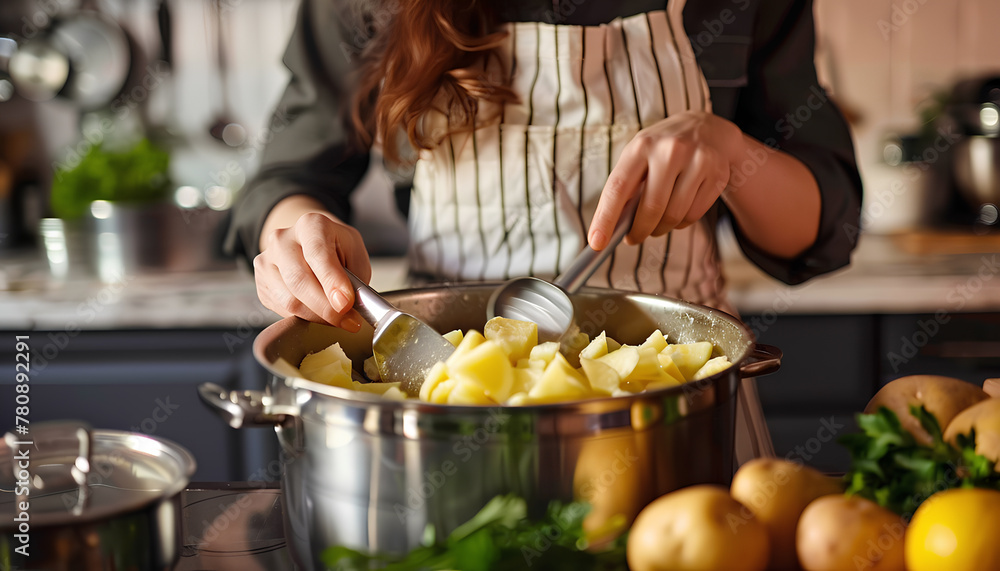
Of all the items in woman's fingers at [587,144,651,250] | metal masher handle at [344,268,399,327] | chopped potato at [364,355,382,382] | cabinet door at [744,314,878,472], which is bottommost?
cabinet door at [744,314,878,472]

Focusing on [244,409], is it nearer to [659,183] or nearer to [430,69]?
[659,183]

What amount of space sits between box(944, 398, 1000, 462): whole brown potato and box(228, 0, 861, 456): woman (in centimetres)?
49

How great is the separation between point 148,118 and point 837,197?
185 centimetres

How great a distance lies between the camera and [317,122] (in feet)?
4.05

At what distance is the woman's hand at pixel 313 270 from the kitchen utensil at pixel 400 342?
2 centimetres

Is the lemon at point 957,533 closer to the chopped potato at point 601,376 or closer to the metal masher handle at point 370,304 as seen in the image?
the chopped potato at point 601,376

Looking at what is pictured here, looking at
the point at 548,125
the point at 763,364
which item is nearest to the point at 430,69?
the point at 548,125

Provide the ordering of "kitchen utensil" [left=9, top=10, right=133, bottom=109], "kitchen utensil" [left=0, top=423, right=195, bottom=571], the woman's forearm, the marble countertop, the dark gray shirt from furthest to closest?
1. "kitchen utensil" [left=9, top=10, right=133, bottom=109]
2. the marble countertop
3. the dark gray shirt
4. the woman's forearm
5. "kitchen utensil" [left=0, top=423, right=195, bottom=571]

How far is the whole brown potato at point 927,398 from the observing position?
0.59m

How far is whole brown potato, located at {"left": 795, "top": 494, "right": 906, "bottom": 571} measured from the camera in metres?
0.45

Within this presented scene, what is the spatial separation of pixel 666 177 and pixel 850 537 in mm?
437

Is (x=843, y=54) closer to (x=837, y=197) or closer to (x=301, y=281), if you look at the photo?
(x=837, y=197)

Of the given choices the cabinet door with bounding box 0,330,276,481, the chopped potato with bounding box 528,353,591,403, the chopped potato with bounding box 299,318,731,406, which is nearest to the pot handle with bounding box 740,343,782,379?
the chopped potato with bounding box 299,318,731,406

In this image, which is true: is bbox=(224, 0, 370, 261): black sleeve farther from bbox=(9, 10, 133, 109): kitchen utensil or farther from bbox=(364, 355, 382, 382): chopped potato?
bbox=(9, 10, 133, 109): kitchen utensil
